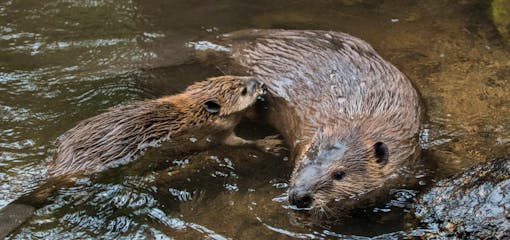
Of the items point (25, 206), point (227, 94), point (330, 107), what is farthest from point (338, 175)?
point (25, 206)

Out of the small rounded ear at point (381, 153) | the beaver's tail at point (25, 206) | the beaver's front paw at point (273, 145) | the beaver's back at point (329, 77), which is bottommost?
the beaver's front paw at point (273, 145)

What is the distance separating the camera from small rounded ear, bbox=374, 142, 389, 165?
156 inches

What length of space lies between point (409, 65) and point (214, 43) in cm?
186

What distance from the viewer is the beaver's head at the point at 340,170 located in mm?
3861

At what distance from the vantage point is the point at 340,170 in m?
3.93

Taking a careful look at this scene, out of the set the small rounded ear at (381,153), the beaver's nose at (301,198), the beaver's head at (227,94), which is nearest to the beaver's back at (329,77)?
the beaver's head at (227,94)

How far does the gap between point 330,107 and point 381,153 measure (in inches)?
27.3

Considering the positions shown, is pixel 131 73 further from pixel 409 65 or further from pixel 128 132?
pixel 409 65

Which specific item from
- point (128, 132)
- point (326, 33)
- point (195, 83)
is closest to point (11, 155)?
point (128, 132)

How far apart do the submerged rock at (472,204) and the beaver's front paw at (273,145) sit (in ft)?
4.34

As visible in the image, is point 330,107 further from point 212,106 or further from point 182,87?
point 182,87

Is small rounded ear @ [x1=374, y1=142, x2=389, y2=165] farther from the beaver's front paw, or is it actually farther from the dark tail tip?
the dark tail tip

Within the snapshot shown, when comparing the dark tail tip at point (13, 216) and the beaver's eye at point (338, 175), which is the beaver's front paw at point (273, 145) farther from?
the dark tail tip at point (13, 216)

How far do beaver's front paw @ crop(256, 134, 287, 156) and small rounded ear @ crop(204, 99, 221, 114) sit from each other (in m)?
0.49
